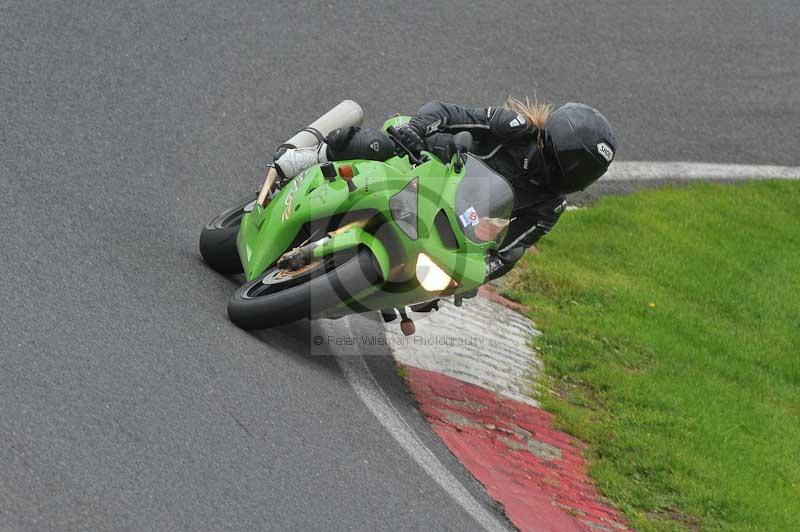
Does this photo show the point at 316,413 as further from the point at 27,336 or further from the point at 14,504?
the point at 14,504

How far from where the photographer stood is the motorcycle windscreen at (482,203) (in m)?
6.62

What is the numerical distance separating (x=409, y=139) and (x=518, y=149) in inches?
33.5

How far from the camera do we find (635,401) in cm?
855

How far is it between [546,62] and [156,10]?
4429 millimetres

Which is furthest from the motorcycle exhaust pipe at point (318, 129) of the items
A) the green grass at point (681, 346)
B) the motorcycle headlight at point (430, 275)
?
the green grass at point (681, 346)

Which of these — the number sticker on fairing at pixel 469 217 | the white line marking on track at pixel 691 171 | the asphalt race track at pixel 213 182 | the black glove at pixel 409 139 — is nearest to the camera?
the asphalt race track at pixel 213 182

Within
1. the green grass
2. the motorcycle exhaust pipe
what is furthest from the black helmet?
the green grass

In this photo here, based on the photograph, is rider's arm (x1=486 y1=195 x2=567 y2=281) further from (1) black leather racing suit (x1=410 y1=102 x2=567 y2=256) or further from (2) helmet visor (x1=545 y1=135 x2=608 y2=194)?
(2) helmet visor (x1=545 y1=135 x2=608 y2=194)

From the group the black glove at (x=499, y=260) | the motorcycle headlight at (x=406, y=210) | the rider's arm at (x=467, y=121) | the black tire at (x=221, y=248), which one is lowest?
the black glove at (x=499, y=260)

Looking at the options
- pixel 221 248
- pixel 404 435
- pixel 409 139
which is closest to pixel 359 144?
pixel 409 139

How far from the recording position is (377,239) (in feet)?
21.5

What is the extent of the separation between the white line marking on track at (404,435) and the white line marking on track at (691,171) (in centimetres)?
529

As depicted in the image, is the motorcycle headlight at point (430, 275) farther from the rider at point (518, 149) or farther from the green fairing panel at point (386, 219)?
the rider at point (518, 149)

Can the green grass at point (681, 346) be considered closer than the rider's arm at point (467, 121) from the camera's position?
No
